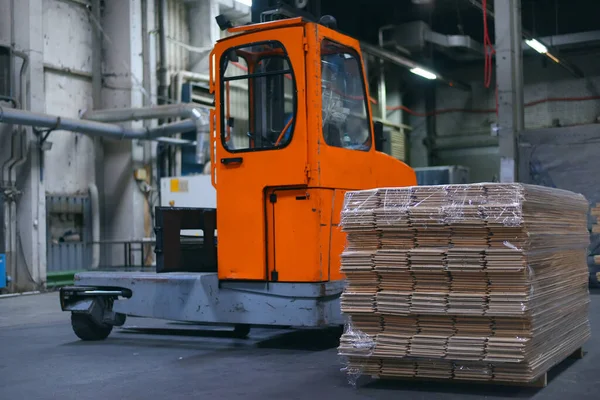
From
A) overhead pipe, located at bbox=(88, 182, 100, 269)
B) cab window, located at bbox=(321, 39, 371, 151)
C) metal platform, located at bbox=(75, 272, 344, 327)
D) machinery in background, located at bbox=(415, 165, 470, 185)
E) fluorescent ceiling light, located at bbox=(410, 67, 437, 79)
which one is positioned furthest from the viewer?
machinery in background, located at bbox=(415, 165, 470, 185)

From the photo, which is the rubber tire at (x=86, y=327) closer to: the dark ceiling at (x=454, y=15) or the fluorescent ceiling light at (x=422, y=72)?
the dark ceiling at (x=454, y=15)

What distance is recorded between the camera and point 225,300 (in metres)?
7.00

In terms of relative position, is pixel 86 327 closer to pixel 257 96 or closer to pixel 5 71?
pixel 257 96

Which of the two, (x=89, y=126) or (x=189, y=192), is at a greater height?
(x=89, y=126)

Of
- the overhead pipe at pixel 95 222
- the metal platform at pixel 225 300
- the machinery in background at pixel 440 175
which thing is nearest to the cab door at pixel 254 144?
the metal platform at pixel 225 300

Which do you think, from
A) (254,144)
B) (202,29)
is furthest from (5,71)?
(254,144)

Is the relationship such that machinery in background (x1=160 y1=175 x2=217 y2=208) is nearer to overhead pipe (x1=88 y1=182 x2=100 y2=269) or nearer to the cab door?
overhead pipe (x1=88 y1=182 x2=100 y2=269)

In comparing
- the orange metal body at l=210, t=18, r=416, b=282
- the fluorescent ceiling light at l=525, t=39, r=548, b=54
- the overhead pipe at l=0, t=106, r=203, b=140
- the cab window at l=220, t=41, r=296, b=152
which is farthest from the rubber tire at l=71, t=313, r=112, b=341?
the fluorescent ceiling light at l=525, t=39, r=548, b=54

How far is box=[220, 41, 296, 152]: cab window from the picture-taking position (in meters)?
7.14

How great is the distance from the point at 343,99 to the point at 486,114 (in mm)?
17497

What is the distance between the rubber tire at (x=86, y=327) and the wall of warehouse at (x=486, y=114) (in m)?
15.2

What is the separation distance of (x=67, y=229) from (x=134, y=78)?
11.7 ft

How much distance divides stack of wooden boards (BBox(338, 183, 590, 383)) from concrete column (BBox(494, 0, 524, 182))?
8257mm

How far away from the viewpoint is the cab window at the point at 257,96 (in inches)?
281
